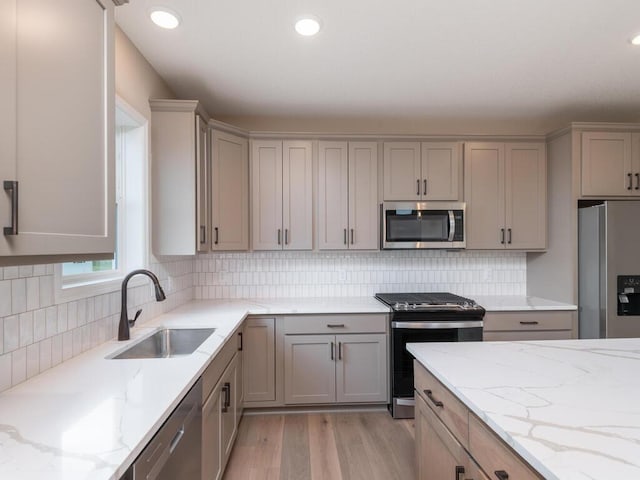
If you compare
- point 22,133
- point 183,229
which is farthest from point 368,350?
point 22,133

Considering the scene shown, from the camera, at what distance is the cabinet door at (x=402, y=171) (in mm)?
3027

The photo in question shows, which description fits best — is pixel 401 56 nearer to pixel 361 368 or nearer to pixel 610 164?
pixel 610 164

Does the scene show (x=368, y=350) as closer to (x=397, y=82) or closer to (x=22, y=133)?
(x=397, y=82)

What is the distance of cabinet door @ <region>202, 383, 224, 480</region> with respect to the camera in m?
1.54

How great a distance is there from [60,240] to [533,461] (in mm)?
1288

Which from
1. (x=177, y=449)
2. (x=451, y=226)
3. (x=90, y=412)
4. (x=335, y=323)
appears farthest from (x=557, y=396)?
(x=451, y=226)

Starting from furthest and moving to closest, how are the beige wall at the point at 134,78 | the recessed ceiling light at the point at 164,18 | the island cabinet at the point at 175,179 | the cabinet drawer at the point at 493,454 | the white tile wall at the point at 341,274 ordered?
the white tile wall at the point at 341,274
the island cabinet at the point at 175,179
the beige wall at the point at 134,78
the recessed ceiling light at the point at 164,18
the cabinet drawer at the point at 493,454

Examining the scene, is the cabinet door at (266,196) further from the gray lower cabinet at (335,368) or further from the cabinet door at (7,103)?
the cabinet door at (7,103)

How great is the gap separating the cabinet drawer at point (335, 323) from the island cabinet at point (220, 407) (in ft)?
1.59

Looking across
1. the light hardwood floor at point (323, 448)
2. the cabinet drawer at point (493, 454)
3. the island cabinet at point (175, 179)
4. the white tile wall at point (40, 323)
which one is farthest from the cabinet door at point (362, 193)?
the cabinet drawer at point (493, 454)

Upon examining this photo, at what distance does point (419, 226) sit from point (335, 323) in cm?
111

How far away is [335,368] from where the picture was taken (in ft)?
8.95

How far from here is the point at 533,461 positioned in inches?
31.1

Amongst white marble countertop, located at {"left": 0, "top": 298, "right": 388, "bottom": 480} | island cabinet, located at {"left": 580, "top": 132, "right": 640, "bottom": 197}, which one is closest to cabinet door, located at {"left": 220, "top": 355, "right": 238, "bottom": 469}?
white marble countertop, located at {"left": 0, "top": 298, "right": 388, "bottom": 480}
